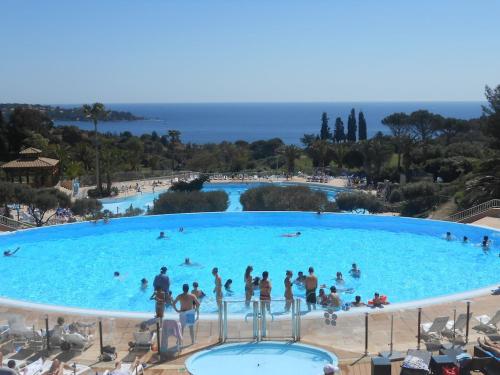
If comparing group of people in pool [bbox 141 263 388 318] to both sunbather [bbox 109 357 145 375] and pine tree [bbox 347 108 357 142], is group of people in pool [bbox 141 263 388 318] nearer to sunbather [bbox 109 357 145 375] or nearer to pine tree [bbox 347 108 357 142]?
sunbather [bbox 109 357 145 375]

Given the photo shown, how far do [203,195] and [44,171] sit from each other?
1417 centimetres

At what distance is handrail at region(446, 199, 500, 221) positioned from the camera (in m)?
20.6

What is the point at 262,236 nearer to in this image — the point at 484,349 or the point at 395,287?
the point at 395,287

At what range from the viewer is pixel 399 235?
1981 centimetres

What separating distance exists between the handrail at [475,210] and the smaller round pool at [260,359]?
14763mm

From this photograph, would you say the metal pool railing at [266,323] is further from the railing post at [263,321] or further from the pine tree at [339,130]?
the pine tree at [339,130]

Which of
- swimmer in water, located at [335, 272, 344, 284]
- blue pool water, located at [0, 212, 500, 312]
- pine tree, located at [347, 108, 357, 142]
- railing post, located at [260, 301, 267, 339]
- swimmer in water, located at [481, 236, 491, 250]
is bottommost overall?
blue pool water, located at [0, 212, 500, 312]

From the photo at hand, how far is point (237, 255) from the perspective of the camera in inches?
690

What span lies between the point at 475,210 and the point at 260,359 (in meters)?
15.9

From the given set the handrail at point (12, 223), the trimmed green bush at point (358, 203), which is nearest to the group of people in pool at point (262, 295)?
the handrail at point (12, 223)

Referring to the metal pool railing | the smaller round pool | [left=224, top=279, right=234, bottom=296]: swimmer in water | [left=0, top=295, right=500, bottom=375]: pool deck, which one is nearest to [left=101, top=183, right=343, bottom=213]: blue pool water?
[left=224, top=279, right=234, bottom=296]: swimmer in water

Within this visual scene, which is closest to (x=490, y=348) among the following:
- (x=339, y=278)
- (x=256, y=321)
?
(x=256, y=321)

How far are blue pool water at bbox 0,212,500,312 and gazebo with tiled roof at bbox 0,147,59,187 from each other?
583 inches

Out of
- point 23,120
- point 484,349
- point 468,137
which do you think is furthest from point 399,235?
point 23,120
